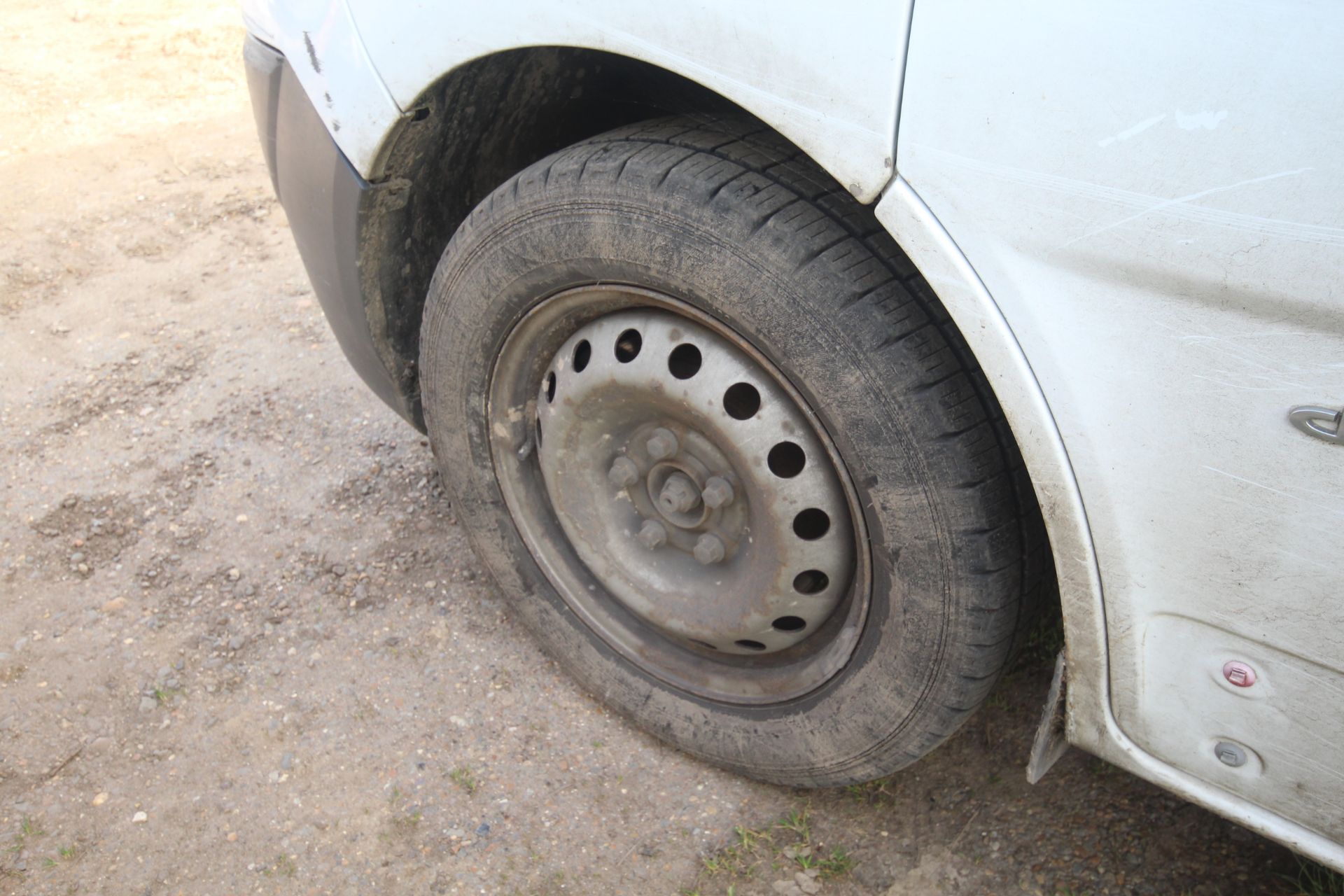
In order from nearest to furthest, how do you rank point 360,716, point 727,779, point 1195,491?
point 1195,491
point 727,779
point 360,716

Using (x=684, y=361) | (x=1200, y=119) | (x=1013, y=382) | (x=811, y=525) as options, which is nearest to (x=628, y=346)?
(x=684, y=361)

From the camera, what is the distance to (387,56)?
1.83 m

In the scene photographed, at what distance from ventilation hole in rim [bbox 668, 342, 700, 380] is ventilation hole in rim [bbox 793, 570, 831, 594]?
1.38ft

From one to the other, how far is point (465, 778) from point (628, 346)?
1.00m

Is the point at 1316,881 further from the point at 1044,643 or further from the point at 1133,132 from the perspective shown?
the point at 1133,132

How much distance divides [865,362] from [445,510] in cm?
170

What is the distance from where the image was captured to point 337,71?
6.27 feet

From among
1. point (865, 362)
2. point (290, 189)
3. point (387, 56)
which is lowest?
point (290, 189)

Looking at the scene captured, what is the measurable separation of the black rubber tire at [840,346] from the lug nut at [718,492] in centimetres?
30

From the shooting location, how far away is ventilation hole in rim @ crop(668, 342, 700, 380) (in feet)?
6.03

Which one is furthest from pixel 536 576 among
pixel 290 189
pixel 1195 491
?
pixel 1195 491

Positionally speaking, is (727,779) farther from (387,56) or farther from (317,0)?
(317,0)

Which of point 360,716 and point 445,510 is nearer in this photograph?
point 360,716

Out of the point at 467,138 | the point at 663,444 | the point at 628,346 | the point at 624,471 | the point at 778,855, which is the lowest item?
the point at 778,855
